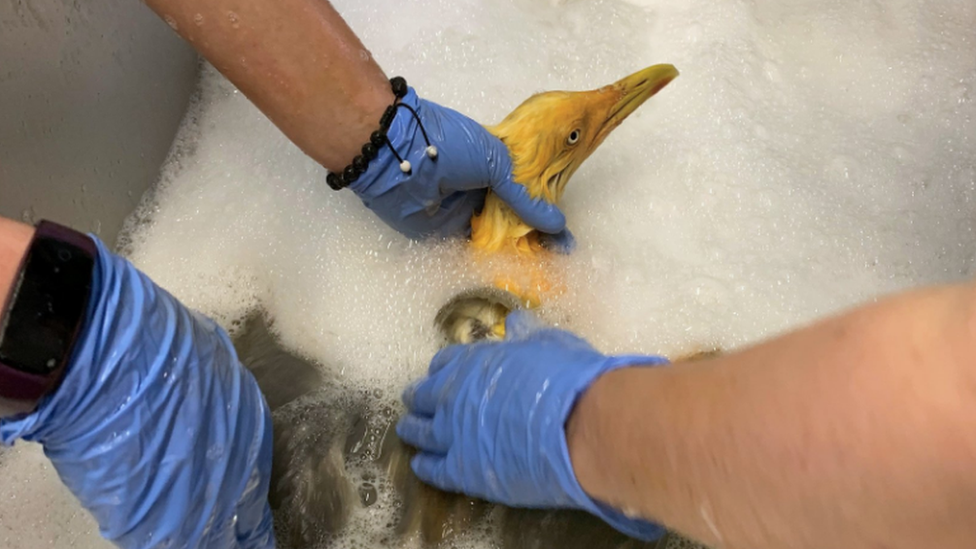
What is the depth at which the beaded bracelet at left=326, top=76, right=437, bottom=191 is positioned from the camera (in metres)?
0.64

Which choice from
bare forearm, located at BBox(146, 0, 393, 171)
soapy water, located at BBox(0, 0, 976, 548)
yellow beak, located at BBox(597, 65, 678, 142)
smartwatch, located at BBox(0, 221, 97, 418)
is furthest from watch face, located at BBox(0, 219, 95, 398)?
yellow beak, located at BBox(597, 65, 678, 142)

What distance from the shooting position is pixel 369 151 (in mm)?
636

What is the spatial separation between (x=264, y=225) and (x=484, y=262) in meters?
0.31

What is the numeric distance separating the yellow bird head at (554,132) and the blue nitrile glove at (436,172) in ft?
0.07

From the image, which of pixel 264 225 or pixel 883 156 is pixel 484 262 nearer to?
pixel 264 225

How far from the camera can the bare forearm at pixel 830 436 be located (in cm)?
24

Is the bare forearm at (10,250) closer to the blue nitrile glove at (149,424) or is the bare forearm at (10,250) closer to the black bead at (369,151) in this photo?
the blue nitrile glove at (149,424)

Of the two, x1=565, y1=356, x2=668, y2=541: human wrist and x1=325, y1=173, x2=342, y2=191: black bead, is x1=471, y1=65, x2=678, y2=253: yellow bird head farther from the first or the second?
x1=565, y1=356, x2=668, y2=541: human wrist

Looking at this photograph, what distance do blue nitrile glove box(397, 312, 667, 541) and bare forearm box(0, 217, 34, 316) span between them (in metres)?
0.34

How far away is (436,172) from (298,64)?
0.54 ft

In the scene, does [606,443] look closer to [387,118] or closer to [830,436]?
[830,436]

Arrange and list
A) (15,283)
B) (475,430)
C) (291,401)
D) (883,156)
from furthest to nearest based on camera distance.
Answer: (883,156) < (291,401) < (475,430) < (15,283)

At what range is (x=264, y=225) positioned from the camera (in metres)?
Answer: 0.85

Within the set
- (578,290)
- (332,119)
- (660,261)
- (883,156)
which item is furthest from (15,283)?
(883,156)
